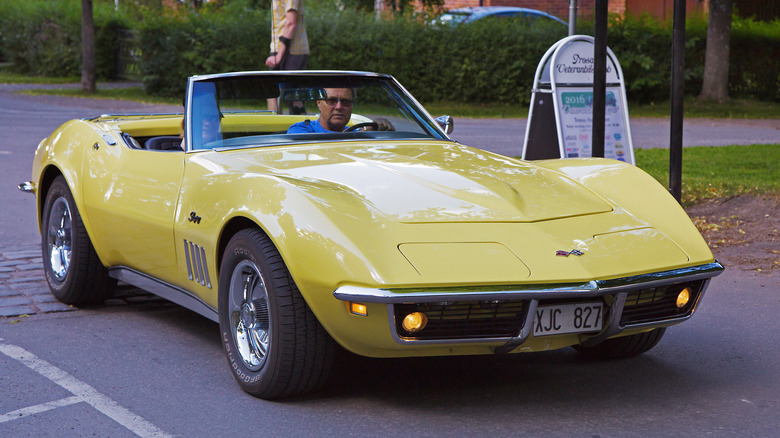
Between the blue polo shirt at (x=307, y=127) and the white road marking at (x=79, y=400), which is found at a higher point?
the blue polo shirt at (x=307, y=127)

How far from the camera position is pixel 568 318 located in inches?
145

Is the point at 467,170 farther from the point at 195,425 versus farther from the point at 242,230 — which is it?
the point at 195,425

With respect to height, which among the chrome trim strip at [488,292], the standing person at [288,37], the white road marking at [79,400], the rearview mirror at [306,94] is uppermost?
the standing person at [288,37]

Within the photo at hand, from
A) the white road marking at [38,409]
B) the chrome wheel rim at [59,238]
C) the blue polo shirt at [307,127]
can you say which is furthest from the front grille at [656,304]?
the chrome wheel rim at [59,238]

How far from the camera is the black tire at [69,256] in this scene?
5457 mm

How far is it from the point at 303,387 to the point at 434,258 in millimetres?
764

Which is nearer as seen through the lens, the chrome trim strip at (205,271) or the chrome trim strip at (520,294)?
the chrome trim strip at (520,294)

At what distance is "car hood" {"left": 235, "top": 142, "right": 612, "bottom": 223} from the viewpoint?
154 inches

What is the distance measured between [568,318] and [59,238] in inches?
130

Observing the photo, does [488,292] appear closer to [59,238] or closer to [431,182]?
[431,182]

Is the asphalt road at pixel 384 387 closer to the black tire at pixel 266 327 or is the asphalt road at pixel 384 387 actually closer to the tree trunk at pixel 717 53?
the black tire at pixel 266 327

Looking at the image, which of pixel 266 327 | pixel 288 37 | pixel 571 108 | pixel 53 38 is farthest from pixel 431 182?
pixel 53 38

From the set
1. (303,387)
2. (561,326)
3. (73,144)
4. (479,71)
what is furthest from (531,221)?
(479,71)

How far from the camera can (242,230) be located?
4.04 m
